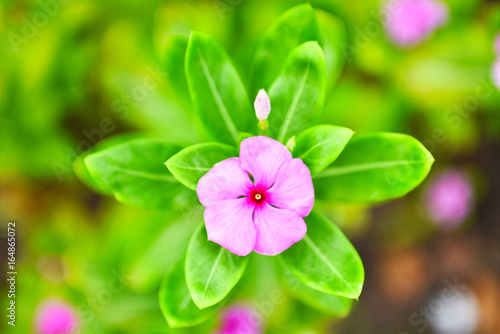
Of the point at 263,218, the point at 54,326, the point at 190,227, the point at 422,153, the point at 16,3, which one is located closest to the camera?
the point at 263,218

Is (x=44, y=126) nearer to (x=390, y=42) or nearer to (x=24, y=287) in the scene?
(x=24, y=287)

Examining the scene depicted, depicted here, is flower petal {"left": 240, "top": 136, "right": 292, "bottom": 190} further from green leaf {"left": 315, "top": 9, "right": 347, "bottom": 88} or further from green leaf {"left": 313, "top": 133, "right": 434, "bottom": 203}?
green leaf {"left": 315, "top": 9, "right": 347, "bottom": 88}

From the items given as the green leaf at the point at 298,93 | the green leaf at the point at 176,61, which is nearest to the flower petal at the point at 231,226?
the green leaf at the point at 298,93

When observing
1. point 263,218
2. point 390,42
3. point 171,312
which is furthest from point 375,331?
point 263,218

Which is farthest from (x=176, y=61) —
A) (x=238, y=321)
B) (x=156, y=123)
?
(x=238, y=321)

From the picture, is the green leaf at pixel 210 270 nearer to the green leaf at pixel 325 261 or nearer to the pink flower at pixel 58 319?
the green leaf at pixel 325 261

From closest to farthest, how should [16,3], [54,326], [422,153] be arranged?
[422,153] < [54,326] < [16,3]
